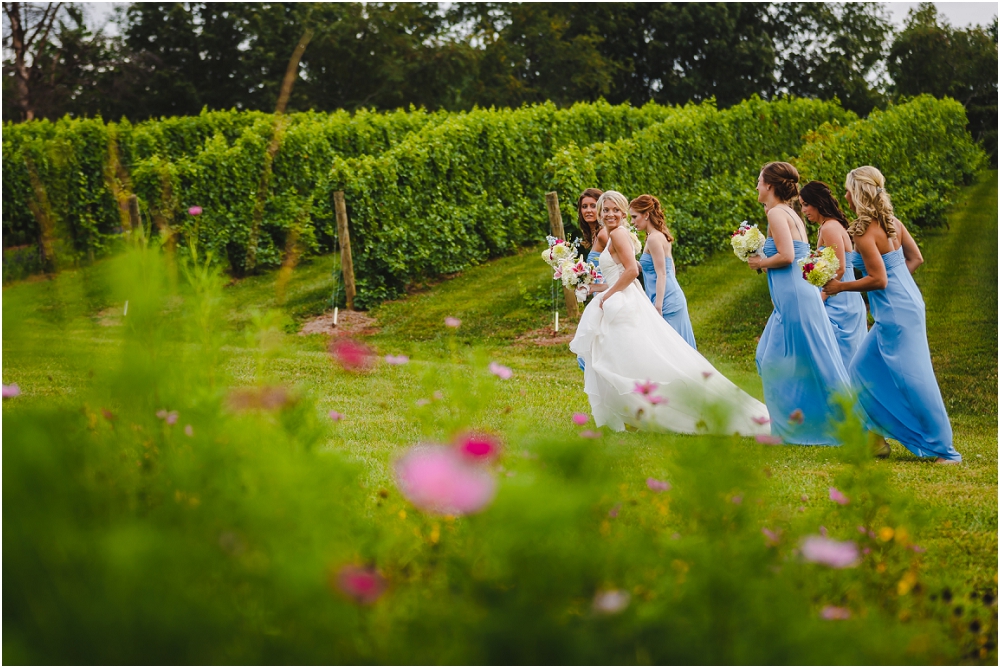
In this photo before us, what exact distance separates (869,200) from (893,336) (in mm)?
969

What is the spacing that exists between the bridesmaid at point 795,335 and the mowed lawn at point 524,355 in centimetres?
33

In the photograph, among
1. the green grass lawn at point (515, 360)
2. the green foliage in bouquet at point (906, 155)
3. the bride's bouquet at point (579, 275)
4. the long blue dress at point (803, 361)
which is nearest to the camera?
the green grass lawn at point (515, 360)

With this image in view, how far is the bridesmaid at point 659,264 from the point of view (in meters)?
7.43

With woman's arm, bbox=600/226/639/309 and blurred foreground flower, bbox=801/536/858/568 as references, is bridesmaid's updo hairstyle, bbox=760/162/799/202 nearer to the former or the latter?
woman's arm, bbox=600/226/639/309

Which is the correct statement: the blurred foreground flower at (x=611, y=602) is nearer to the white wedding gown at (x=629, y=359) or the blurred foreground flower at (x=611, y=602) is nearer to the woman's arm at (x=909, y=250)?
the white wedding gown at (x=629, y=359)

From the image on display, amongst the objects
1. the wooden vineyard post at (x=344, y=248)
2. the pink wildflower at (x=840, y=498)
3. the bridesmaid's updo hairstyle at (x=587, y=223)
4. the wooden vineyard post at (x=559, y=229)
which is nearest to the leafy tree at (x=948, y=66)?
the wooden vineyard post at (x=559, y=229)

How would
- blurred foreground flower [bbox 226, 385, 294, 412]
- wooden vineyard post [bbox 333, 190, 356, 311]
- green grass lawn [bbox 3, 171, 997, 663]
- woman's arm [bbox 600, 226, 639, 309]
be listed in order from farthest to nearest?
wooden vineyard post [bbox 333, 190, 356, 311] → woman's arm [bbox 600, 226, 639, 309] → green grass lawn [bbox 3, 171, 997, 663] → blurred foreground flower [bbox 226, 385, 294, 412]

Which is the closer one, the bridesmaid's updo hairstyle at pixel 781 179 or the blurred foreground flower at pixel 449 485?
the blurred foreground flower at pixel 449 485

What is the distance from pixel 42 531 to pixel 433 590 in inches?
31.3

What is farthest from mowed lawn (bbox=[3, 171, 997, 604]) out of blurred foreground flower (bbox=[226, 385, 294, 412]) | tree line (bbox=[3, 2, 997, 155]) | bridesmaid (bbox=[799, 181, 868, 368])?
tree line (bbox=[3, 2, 997, 155])

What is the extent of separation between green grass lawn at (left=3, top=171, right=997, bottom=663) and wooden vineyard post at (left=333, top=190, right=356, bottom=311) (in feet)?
1.96

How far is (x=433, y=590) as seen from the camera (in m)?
1.85

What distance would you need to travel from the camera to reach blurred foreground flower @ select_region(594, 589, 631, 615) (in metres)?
1.49

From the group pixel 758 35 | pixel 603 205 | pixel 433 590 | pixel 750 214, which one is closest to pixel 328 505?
pixel 433 590
